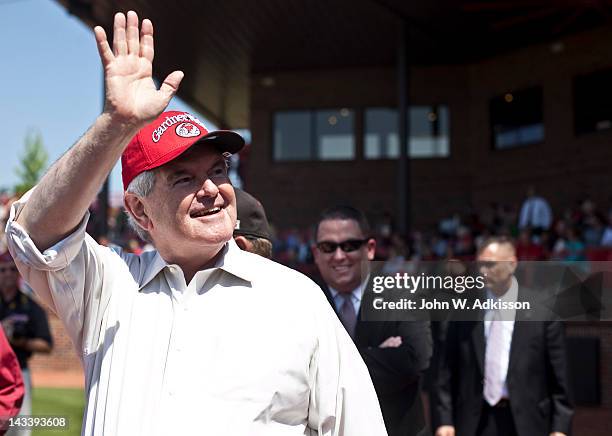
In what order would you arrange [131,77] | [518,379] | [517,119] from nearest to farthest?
[131,77] < [518,379] < [517,119]

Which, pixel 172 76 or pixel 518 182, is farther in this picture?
pixel 518 182

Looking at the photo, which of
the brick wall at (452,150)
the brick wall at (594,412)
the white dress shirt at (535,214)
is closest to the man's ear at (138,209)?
the brick wall at (594,412)

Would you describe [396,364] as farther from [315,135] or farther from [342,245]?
[315,135]

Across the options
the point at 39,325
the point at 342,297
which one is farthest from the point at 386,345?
the point at 39,325

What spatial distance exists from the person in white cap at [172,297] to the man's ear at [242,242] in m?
0.88

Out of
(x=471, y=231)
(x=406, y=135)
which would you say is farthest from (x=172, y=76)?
(x=471, y=231)

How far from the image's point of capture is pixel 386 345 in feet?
10.6

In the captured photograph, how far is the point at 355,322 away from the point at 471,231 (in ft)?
51.0

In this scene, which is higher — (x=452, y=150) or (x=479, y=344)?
(x=452, y=150)

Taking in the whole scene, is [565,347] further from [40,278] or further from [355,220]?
[40,278]

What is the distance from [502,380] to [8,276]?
163 inches

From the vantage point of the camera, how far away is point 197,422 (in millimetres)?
2000

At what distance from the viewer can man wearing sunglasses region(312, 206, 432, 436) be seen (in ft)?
10.5

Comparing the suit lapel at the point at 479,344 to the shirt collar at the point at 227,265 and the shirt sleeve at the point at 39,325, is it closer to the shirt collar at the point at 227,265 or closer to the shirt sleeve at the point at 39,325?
the shirt collar at the point at 227,265
